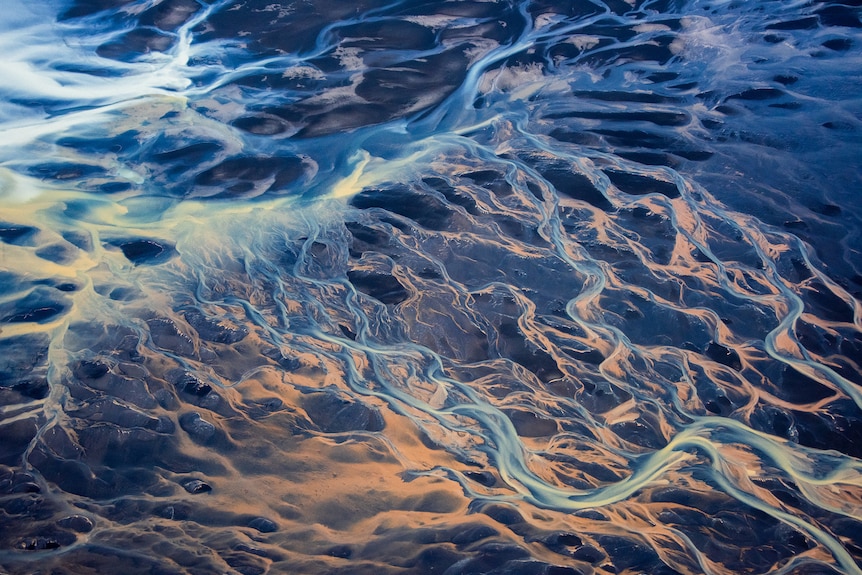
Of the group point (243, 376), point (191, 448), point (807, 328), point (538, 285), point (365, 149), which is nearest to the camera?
point (191, 448)

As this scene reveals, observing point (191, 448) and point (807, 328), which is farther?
point (807, 328)

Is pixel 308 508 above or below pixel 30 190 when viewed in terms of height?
below

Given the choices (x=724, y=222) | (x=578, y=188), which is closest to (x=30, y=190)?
(x=578, y=188)

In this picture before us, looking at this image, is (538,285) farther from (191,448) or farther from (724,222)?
(191,448)

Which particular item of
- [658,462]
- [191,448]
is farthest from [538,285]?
[191,448]

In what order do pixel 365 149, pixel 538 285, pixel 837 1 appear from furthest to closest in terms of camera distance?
1. pixel 837 1
2. pixel 365 149
3. pixel 538 285

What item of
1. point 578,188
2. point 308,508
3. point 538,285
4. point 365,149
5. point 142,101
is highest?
point 142,101

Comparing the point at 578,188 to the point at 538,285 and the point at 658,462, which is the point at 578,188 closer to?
the point at 538,285
